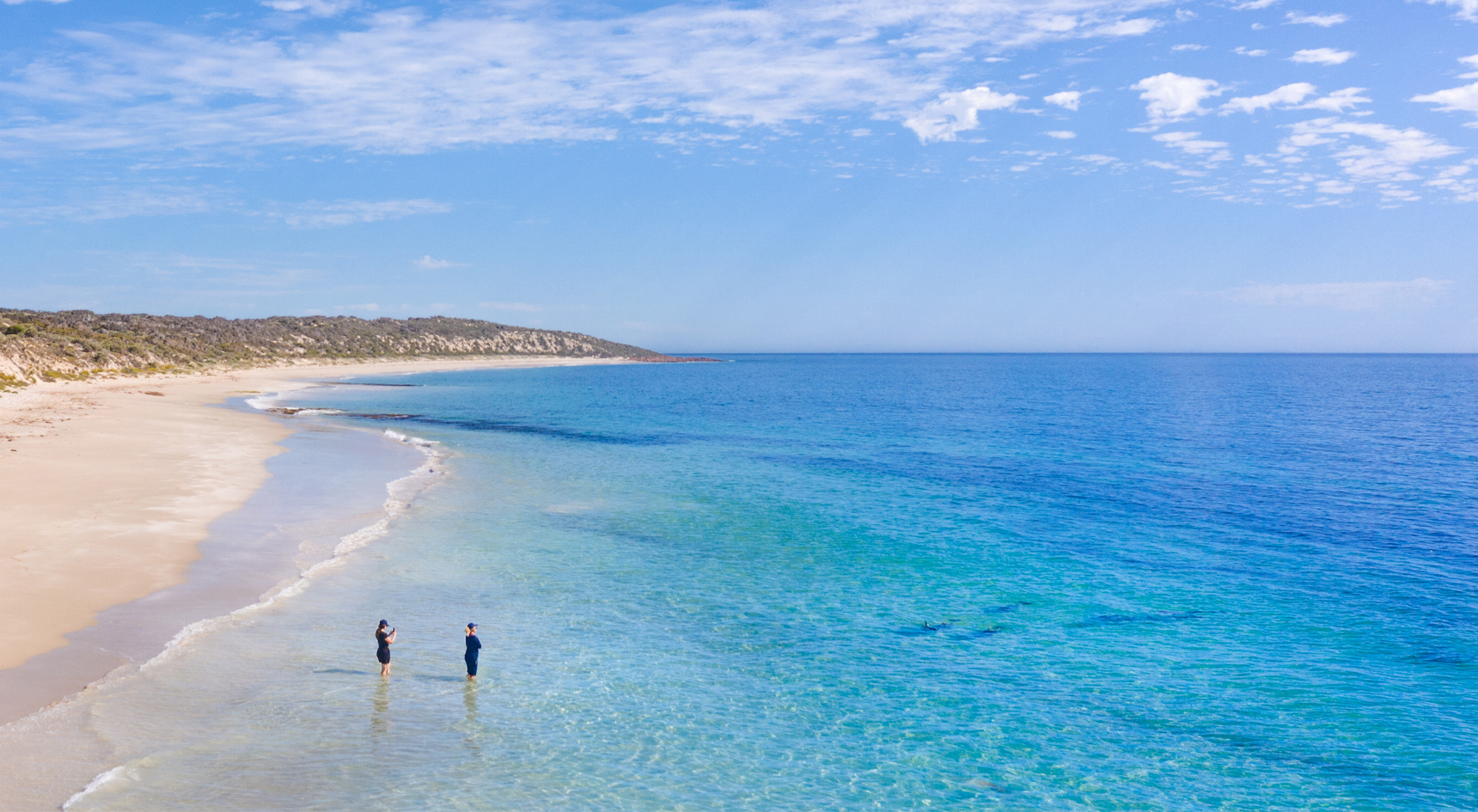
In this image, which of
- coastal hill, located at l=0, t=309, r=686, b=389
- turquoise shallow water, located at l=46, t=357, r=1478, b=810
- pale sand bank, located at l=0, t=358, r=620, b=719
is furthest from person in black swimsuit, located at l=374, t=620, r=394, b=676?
coastal hill, located at l=0, t=309, r=686, b=389

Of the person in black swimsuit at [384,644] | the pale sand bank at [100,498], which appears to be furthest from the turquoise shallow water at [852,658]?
the pale sand bank at [100,498]

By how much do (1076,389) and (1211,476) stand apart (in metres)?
94.3

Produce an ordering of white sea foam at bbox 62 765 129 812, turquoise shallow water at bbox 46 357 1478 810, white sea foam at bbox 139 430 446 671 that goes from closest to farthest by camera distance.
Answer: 1. white sea foam at bbox 62 765 129 812
2. turquoise shallow water at bbox 46 357 1478 810
3. white sea foam at bbox 139 430 446 671

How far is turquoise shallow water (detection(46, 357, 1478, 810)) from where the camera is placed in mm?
12898

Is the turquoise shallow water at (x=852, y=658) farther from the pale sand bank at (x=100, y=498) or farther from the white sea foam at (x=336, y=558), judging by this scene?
the pale sand bank at (x=100, y=498)

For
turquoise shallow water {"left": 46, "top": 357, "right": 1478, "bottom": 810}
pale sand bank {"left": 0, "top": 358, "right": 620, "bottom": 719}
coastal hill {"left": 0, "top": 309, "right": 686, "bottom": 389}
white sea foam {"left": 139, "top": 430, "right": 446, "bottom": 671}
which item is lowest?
turquoise shallow water {"left": 46, "top": 357, "right": 1478, "bottom": 810}

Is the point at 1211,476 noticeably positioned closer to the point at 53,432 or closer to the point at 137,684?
the point at 137,684

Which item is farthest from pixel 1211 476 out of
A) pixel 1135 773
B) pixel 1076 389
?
pixel 1076 389

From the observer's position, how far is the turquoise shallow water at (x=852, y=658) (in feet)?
42.3

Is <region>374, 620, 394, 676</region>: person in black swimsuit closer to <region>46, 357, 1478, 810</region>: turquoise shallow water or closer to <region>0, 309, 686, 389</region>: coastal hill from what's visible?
<region>46, 357, 1478, 810</region>: turquoise shallow water

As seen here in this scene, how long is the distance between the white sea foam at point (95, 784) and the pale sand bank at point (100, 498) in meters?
2.99

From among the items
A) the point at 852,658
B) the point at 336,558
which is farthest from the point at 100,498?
the point at 852,658

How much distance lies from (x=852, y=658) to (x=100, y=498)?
2629cm

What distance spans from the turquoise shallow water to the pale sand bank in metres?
3.71
